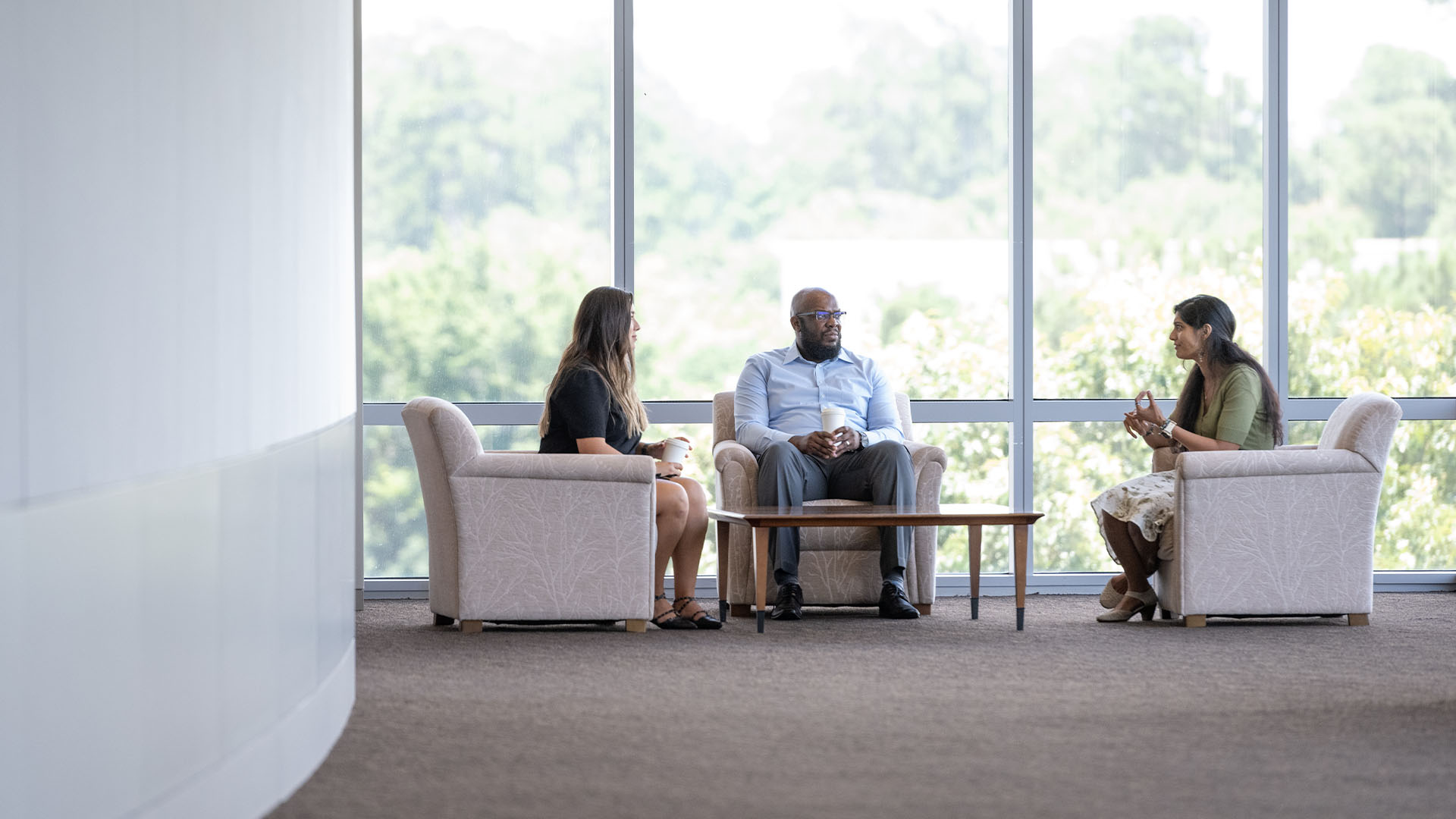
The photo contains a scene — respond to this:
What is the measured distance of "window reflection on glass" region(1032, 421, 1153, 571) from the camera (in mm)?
6715

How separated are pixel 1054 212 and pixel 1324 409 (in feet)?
4.83

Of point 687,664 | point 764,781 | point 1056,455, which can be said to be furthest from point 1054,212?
point 764,781

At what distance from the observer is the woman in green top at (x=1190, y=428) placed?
5.28m

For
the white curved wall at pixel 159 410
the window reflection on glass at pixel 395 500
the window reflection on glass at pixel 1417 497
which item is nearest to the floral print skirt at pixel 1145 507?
the window reflection on glass at pixel 1417 497

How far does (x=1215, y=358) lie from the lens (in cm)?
538

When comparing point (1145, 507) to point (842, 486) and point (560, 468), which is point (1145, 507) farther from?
point (560, 468)

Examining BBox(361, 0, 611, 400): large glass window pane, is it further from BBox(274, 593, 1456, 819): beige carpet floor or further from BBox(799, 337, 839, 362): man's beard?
BBox(274, 593, 1456, 819): beige carpet floor

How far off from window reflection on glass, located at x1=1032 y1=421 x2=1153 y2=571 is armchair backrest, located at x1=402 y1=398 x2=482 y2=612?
2802 millimetres

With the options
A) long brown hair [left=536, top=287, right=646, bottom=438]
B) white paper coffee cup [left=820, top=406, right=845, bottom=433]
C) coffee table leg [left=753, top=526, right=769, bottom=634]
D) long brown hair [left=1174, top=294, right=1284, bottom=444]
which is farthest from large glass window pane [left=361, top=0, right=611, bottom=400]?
long brown hair [left=1174, top=294, right=1284, bottom=444]

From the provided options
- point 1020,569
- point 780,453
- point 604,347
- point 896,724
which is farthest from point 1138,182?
point 896,724

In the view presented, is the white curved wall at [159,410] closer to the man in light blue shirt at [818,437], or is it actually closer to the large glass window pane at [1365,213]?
the man in light blue shirt at [818,437]

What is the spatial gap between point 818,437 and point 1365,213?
2976 millimetres

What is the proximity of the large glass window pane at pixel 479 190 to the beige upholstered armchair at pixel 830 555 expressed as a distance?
135 centimetres

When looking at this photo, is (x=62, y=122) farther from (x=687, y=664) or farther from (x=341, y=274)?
(x=687, y=664)
